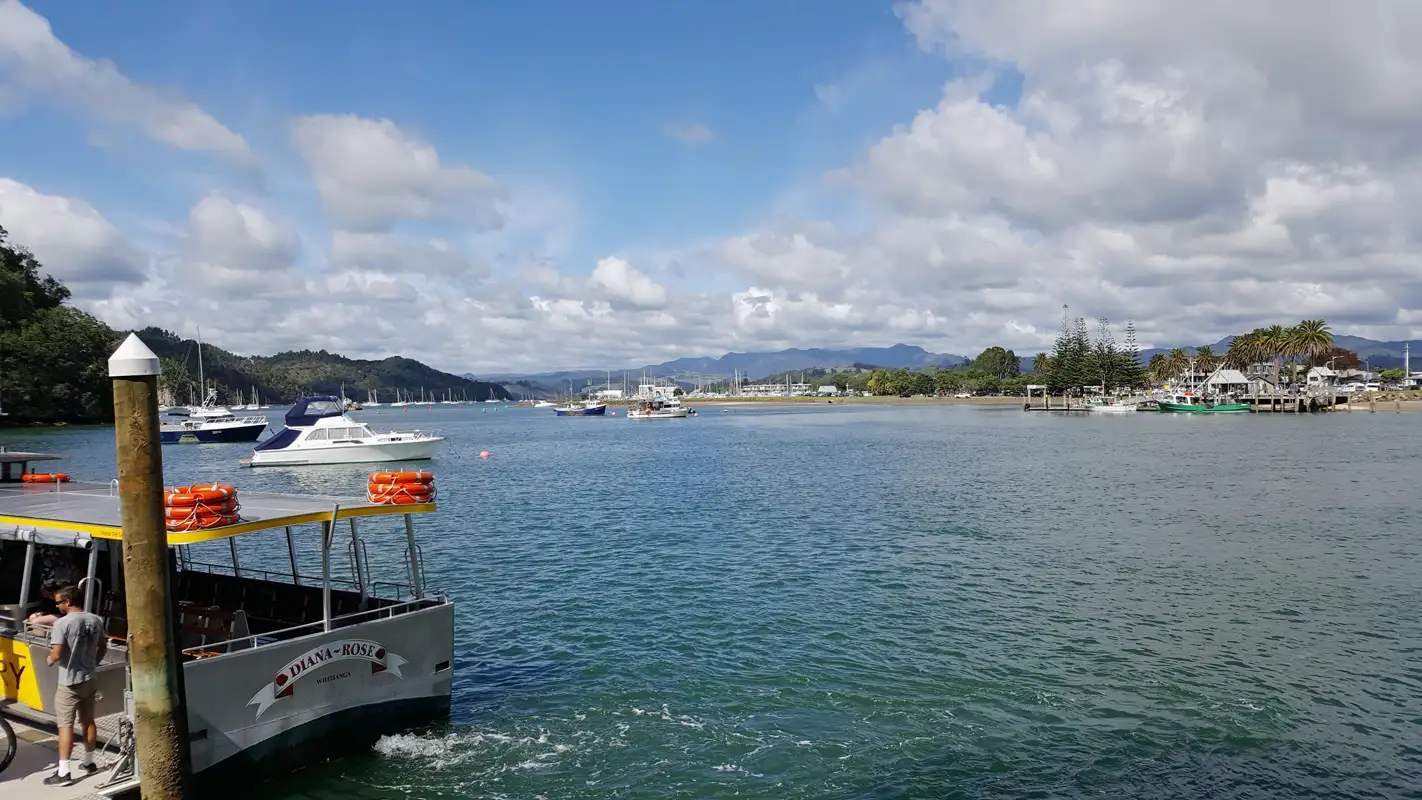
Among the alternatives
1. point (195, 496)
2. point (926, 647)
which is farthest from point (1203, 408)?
point (195, 496)

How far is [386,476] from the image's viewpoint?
538 inches

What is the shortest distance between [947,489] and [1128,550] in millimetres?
17379

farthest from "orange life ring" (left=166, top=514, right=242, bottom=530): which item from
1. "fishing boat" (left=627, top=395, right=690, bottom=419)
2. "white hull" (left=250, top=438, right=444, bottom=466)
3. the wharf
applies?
"fishing boat" (left=627, top=395, right=690, bottom=419)

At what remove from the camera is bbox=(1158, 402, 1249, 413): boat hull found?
454 ft

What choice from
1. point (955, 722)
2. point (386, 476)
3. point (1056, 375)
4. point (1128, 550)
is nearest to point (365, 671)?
point (386, 476)

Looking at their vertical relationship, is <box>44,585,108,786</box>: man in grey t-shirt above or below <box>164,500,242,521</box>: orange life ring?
below

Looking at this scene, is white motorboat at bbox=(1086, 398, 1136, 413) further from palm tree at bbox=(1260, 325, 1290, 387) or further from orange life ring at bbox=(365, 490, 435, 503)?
orange life ring at bbox=(365, 490, 435, 503)

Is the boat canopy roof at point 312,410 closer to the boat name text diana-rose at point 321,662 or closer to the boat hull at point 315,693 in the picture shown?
the boat hull at point 315,693

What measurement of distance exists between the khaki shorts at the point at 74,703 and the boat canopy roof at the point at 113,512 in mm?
1851

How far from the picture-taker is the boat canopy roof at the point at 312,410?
6875 cm

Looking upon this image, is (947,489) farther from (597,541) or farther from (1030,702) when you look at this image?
(1030,702)

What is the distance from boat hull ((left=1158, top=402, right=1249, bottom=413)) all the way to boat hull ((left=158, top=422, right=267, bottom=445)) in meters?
144

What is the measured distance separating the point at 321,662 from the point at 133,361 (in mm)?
5002

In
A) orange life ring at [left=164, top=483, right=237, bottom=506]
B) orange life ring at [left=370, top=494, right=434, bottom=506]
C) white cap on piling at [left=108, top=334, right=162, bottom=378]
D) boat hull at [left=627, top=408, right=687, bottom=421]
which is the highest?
white cap on piling at [left=108, top=334, right=162, bottom=378]
